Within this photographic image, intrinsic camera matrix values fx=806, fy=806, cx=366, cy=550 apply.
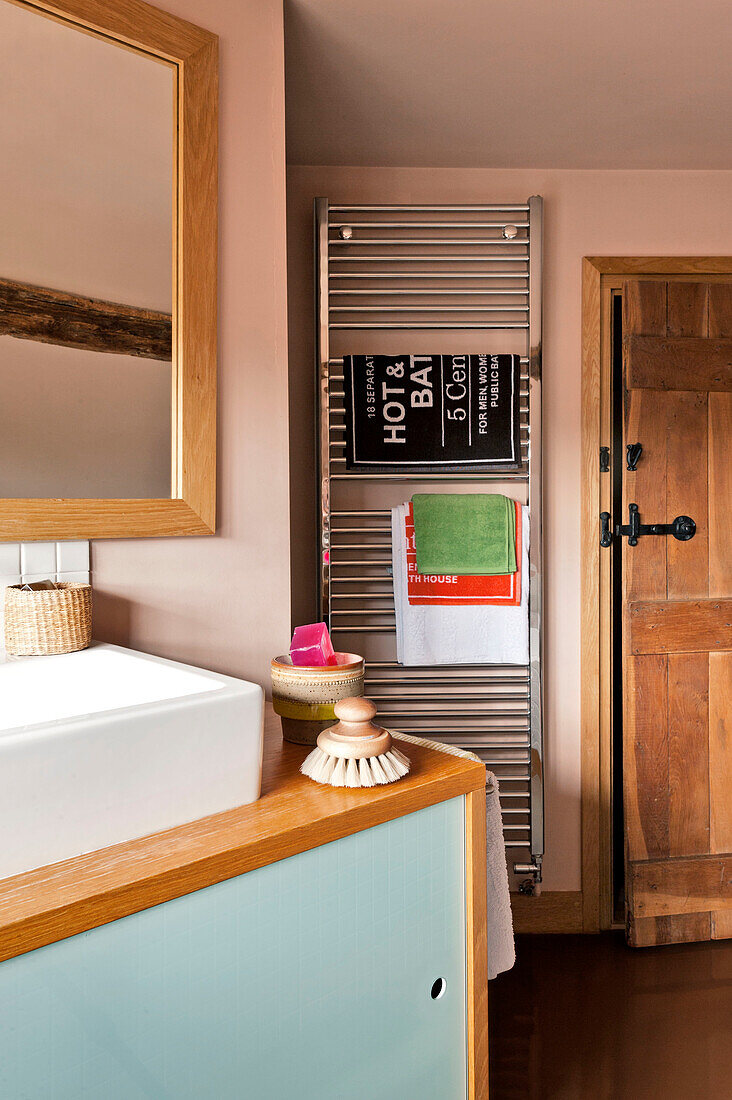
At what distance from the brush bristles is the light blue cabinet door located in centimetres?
6

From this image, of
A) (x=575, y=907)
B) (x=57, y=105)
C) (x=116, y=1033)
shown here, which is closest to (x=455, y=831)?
(x=116, y=1033)

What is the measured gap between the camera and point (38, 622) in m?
1.07

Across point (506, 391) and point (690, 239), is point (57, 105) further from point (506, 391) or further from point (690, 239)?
point (690, 239)

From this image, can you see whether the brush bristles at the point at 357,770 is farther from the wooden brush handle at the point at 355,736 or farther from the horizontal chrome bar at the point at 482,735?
the horizontal chrome bar at the point at 482,735

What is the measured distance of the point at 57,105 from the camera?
114cm

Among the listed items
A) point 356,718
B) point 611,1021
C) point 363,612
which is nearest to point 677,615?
point 363,612

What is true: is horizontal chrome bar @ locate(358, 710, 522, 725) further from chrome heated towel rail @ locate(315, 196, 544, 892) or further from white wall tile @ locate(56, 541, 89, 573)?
white wall tile @ locate(56, 541, 89, 573)

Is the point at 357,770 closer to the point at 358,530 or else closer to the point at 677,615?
the point at 358,530

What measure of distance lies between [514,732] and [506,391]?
937 mm

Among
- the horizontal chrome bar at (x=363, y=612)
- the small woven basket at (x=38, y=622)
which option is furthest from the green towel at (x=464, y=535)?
the small woven basket at (x=38, y=622)

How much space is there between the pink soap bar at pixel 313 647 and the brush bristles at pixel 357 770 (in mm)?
216

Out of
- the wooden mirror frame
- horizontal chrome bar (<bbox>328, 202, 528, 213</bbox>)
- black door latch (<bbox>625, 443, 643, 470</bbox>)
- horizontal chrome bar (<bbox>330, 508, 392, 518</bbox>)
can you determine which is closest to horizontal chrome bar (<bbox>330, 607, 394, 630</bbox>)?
horizontal chrome bar (<bbox>330, 508, 392, 518</bbox>)

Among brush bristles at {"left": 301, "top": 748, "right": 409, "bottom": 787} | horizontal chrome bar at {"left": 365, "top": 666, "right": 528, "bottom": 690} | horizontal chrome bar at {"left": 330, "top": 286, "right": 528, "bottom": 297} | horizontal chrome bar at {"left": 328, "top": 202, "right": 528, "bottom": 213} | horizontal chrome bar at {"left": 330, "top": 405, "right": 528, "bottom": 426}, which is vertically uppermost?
horizontal chrome bar at {"left": 328, "top": 202, "right": 528, "bottom": 213}

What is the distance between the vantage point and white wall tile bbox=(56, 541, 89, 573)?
1141 mm
